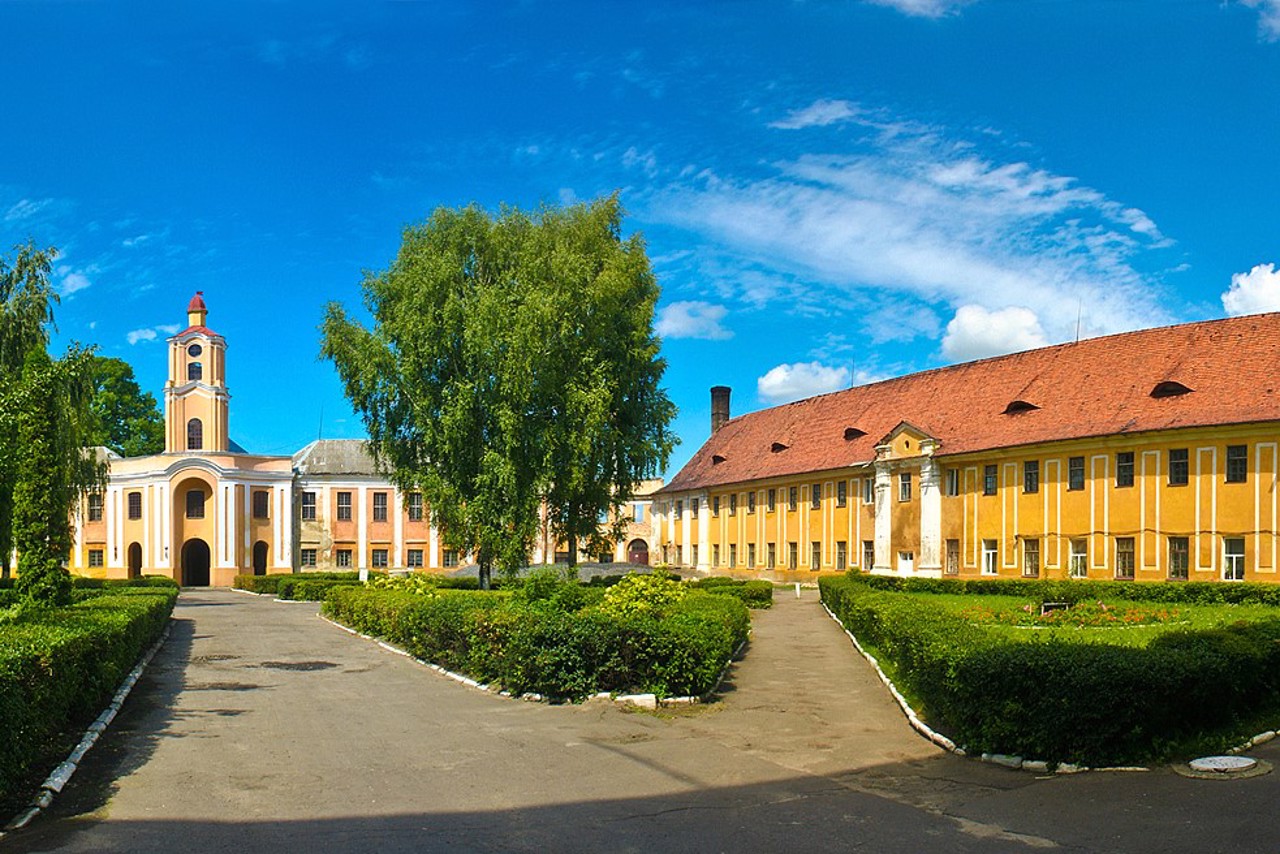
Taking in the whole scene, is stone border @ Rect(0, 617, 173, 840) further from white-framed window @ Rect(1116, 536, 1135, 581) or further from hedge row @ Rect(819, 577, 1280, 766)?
white-framed window @ Rect(1116, 536, 1135, 581)

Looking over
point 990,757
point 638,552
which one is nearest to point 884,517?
point 638,552

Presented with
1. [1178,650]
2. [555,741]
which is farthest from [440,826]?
[1178,650]

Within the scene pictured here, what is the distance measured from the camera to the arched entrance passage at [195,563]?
60906 millimetres

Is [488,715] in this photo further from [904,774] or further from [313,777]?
[904,774]

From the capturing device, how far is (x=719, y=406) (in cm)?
6625

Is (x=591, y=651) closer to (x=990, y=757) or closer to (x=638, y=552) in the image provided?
(x=990, y=757)

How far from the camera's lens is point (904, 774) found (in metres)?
10.9

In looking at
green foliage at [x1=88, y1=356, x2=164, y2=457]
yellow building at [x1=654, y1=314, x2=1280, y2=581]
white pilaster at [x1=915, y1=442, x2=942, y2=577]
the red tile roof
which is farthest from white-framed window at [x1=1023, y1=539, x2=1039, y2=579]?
green foliage at [x1=88, y1=356, x2=164, y2=457]

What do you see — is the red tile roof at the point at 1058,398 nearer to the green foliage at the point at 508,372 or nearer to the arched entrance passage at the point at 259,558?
the green foliage at the point at 508,372

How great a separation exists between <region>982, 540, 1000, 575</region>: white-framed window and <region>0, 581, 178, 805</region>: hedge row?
98.6 feet

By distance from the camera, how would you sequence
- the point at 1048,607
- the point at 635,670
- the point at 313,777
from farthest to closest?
1. the point at 1048,607
2. the point at 635,670
3. the point at 313,777

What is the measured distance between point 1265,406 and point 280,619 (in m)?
30.3

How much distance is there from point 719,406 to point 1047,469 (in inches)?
1193

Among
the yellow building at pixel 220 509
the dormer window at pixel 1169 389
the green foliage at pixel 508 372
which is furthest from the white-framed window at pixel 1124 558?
the yellow building at pixel 220 509
